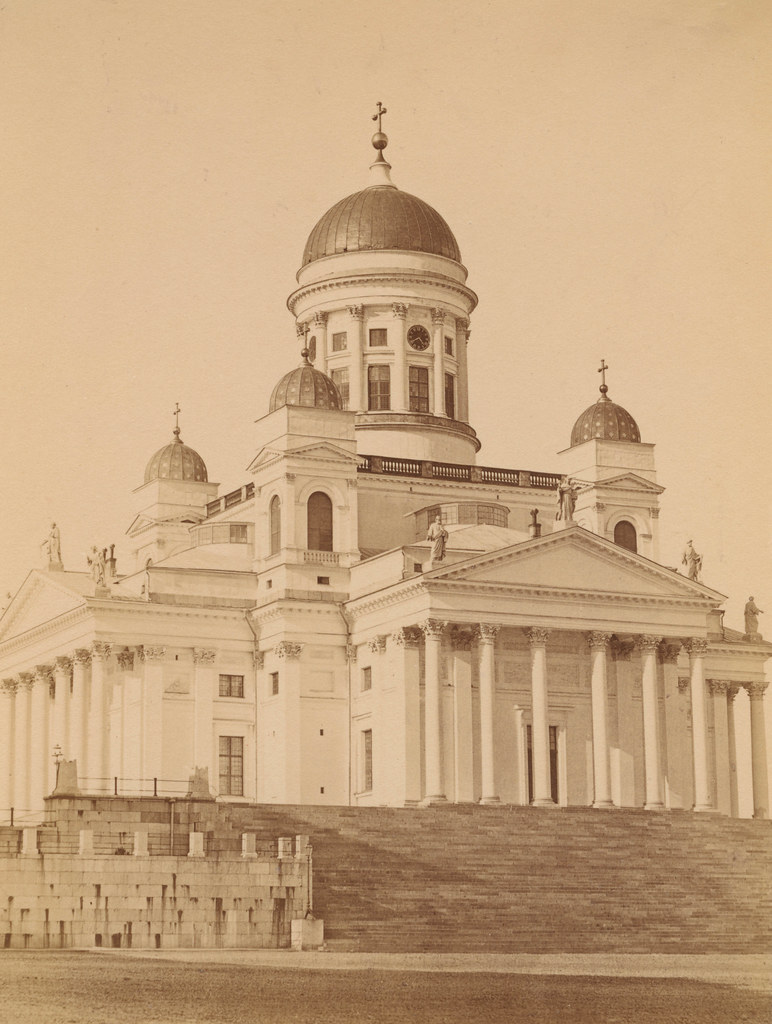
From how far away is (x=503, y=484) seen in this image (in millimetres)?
81812

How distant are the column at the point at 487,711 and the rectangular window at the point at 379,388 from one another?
14805 mm

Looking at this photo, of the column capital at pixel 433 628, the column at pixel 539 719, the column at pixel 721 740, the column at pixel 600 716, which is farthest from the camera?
the column at pixel 721 740

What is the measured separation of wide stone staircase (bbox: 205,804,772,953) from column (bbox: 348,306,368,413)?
68.1ft

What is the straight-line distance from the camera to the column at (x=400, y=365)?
83.7m

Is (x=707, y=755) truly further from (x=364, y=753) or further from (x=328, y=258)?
(x=328, y=258)

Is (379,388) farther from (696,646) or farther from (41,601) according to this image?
(696,646)

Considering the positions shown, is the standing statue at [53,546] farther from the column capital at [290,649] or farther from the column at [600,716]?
the column at [600,716]

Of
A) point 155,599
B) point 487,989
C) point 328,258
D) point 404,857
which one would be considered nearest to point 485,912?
point 404,857

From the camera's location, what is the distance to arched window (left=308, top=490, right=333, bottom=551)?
76.7 m

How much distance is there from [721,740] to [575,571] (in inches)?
546

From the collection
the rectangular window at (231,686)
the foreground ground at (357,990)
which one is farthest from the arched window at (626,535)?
the foreground ground at (357,990)

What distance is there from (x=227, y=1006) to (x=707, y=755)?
35.6 m

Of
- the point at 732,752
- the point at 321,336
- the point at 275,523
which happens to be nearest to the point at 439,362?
the point at 321,336

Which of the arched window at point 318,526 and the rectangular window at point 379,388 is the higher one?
the rectangular window at point 379,388
